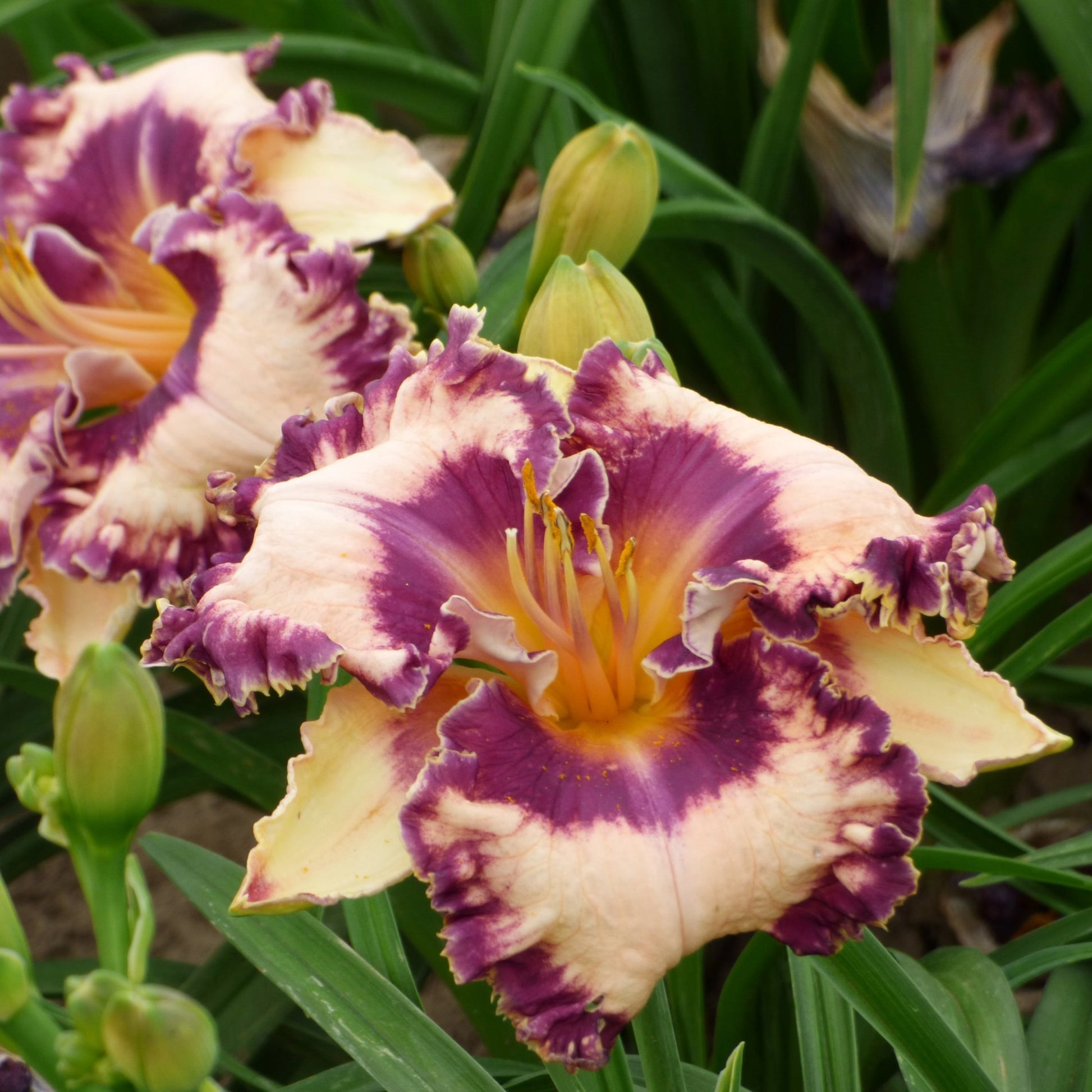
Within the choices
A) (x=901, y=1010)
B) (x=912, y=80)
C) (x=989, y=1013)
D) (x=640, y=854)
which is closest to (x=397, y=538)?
(x=640, y=854)

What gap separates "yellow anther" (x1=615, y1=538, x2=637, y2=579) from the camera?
0.50 metres

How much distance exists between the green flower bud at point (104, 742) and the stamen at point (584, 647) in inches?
6.5

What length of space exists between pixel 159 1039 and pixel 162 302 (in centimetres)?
59

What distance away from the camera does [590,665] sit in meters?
0.50

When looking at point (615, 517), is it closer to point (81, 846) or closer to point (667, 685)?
point (667, 685)

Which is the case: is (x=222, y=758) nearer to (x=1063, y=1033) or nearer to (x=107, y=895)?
(x=107, y=895)

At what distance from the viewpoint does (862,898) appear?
425 mm

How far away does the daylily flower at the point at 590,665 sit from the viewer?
42 cm

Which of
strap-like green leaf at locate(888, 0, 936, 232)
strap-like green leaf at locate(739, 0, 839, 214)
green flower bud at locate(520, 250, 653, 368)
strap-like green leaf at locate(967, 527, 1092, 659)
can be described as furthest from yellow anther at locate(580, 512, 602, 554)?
strap-like green leaf at locate(739, 0, 839, 214)

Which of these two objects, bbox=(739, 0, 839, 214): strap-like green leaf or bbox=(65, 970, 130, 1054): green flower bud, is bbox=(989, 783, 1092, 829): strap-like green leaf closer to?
bbox=(739, 0, 839, 214): strap-like green leaf

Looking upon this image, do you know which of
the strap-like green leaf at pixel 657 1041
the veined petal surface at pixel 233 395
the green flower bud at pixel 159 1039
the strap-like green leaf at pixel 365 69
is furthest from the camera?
the strap-like green leaf at pixel 365 69

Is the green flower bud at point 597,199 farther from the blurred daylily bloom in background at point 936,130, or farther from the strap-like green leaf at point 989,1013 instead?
the strap-like green leaf at point 989,1013

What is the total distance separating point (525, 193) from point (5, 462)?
0.55 meters

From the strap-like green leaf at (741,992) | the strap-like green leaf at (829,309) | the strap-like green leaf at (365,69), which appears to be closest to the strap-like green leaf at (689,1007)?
the strap-like green leaf at (741,992)
